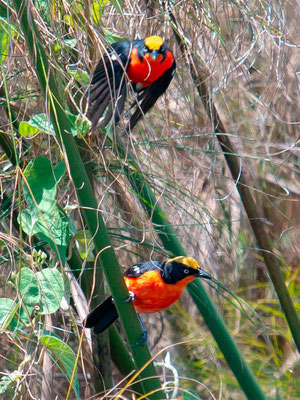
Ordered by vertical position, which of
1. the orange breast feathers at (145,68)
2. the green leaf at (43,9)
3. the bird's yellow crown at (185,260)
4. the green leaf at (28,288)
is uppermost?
the green leaf at (43,9)

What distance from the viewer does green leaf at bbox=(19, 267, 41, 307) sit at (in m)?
1.18

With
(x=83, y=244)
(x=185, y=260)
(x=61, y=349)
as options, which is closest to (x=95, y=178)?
(x=83, y=244)

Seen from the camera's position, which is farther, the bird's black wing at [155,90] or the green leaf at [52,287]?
the bird's black wing at [155,90]

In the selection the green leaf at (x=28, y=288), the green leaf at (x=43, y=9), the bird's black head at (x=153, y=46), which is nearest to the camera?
the green leaf at (x=28, y=288)

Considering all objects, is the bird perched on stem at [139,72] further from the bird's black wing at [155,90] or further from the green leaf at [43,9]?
the green leaf at [43,9]

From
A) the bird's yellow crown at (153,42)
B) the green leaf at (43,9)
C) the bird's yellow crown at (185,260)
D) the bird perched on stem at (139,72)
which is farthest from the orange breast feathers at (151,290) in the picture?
the green leaf at (43,9)

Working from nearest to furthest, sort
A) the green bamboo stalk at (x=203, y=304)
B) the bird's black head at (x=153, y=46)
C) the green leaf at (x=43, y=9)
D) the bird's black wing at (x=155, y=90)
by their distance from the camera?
the green leaf at (x=43, y=9), the green bamboo stalk at (x=203, y=304), the bird's black head at (x=153, y=46), the bird's black wing at (x=155, y=90)

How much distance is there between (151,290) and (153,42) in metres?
0.73

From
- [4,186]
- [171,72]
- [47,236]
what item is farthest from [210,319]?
[171,72]

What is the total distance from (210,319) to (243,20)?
0.86 m

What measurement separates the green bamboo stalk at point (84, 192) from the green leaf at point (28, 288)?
0.50 feet

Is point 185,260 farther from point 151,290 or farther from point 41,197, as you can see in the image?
point 41,197

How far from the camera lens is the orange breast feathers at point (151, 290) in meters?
1.76

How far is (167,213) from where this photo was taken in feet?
5.83
